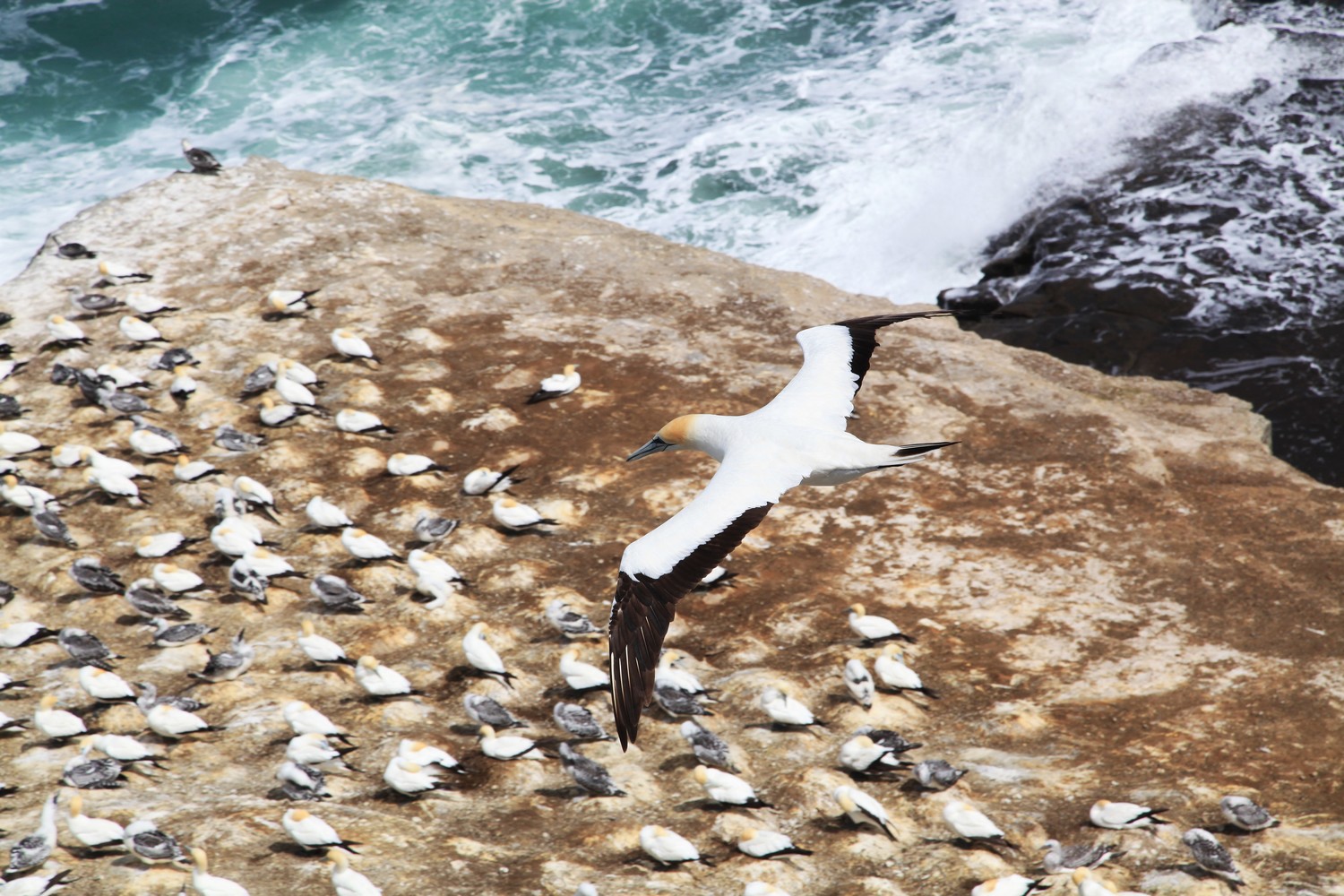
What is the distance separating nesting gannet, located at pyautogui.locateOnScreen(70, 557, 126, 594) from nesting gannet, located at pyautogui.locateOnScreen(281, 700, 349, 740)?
11.1 feet

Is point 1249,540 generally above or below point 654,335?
below

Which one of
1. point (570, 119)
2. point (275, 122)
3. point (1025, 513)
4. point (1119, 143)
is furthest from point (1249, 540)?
point (275, 122)

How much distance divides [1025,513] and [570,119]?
2454cm

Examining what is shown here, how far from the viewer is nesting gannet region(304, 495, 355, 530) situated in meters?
13.4

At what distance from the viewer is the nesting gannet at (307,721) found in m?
10.6

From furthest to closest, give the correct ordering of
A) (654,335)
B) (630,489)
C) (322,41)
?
(322,41)
(654,335)
(630,489)

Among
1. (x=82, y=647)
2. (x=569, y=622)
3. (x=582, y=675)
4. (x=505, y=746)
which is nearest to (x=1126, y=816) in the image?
(x=582, y=675)

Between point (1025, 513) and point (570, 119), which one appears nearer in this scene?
point (1025, 513)

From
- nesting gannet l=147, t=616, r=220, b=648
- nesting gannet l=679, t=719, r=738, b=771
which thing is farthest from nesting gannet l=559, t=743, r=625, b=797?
nesting gannet l=147, t=616, r=220, b=648

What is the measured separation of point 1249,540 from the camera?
13.5 meters

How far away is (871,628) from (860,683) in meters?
0.76

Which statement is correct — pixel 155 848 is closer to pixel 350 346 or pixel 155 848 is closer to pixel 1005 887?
pixel 1005 887

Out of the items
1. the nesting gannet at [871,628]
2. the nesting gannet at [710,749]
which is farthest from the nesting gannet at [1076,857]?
the nesting gannet at [871,628]

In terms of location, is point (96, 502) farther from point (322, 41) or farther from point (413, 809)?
point (322, 41)
